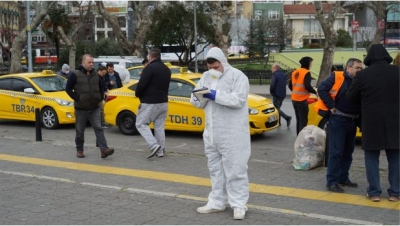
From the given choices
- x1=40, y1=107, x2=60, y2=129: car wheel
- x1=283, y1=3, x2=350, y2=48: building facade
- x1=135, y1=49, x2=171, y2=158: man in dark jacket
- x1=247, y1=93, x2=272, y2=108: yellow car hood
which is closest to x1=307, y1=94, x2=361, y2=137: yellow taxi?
x1=247, y1=93, x2=272, y2=108: yellow car hood

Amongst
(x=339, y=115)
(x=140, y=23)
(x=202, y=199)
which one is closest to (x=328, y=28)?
(x=140, y=23)

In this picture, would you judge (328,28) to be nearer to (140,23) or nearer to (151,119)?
(140,23)

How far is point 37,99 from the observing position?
14078mm

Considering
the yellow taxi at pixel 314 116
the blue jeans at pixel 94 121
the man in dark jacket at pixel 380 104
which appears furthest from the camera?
the yellow taxi at pixel 314 116

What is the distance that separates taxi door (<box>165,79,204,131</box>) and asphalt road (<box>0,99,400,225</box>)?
0.83 m

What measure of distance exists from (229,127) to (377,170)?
6.29 feet

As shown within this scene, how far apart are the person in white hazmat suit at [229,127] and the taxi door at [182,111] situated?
18.8 feet

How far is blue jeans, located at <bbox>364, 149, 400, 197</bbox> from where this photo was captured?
643 cm

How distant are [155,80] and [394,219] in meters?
4.77

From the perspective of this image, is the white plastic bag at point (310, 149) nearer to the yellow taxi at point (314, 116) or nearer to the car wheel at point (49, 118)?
the yellow taxi at point (314, 116)

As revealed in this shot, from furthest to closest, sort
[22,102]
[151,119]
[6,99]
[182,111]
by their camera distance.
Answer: [6,99], [22,102], [182,111], [151,119]

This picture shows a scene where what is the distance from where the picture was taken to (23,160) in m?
9.65

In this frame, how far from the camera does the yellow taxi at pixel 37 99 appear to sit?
13.8 meters

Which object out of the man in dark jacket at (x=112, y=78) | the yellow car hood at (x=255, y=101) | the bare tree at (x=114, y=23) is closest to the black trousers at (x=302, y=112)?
the yellow car hood at (x=255, y=101)
